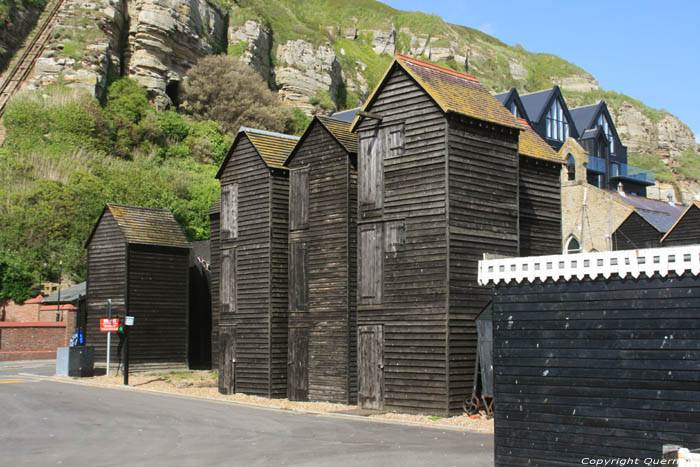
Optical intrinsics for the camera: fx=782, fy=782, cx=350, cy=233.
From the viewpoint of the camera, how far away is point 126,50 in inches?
2744

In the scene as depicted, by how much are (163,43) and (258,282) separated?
49.4m

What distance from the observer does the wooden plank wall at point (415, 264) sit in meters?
21.1

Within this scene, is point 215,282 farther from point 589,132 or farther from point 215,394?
point 589,132

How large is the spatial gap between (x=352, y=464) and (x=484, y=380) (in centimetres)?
688

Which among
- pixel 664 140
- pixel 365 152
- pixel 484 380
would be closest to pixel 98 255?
pixel 365 152

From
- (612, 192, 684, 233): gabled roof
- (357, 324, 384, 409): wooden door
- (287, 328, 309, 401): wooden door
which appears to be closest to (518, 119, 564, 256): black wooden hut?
(357, 324, 384, 409): wooden door

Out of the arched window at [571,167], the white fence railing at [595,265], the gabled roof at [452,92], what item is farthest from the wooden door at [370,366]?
the arched window at [571,167]

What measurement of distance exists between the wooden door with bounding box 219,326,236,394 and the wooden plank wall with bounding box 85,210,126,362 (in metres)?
8.33

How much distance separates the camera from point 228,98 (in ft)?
246

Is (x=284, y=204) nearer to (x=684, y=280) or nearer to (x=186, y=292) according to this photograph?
(x=186, y=292)

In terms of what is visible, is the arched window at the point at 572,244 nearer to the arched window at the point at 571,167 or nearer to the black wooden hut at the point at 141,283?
the arched window at the point at 571,167

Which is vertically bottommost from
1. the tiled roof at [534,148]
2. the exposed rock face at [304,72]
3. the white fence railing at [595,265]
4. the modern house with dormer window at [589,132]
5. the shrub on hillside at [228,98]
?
the white fence railing at [595,265]

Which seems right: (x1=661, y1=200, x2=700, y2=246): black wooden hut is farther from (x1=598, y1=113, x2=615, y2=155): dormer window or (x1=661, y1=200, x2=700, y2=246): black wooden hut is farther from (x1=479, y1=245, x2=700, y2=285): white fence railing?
(x1=598, y1=113, x2=615, y2=155): dormer window

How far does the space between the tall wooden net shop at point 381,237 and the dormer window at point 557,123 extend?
32.7m
